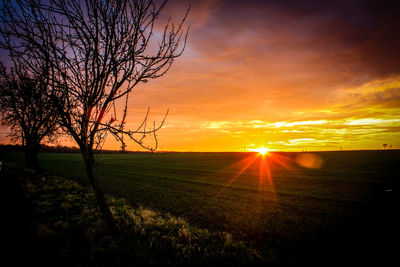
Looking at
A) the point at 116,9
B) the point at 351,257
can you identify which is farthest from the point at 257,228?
the point at 116,9

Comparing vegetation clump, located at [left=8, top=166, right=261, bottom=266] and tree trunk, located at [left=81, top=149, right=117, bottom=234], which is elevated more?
tree trunk, located at [left=81, top=149, right=117, bottom=234]

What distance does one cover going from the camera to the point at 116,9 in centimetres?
405

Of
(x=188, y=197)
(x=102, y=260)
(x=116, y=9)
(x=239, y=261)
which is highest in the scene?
(x=116, y=9)

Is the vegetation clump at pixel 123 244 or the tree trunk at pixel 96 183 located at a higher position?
the tree trunk at pixel 96 183

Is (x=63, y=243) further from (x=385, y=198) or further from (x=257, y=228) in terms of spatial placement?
(x=385, y=198)

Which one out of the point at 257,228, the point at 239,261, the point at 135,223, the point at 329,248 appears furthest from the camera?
the point at 257,228

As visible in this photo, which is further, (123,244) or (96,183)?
(96,183)

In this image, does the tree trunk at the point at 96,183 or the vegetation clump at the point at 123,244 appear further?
the tree trunk at the point at 96,183

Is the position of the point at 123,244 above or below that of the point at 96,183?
below

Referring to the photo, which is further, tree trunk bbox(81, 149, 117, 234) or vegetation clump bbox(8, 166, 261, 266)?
tree trunk bbox(81, 149, 117, 234)

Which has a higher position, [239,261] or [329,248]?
[239,261]

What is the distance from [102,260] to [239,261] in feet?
11.6

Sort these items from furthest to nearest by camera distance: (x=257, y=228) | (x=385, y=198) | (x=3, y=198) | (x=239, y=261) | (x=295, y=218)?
1. (x=385, y=198)
2. (x=295, y=218)
3. (x=257, y=228)
4. (x=3, y=198)
5. (x=239, y=261)

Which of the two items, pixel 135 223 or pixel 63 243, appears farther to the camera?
pixel 135 223
